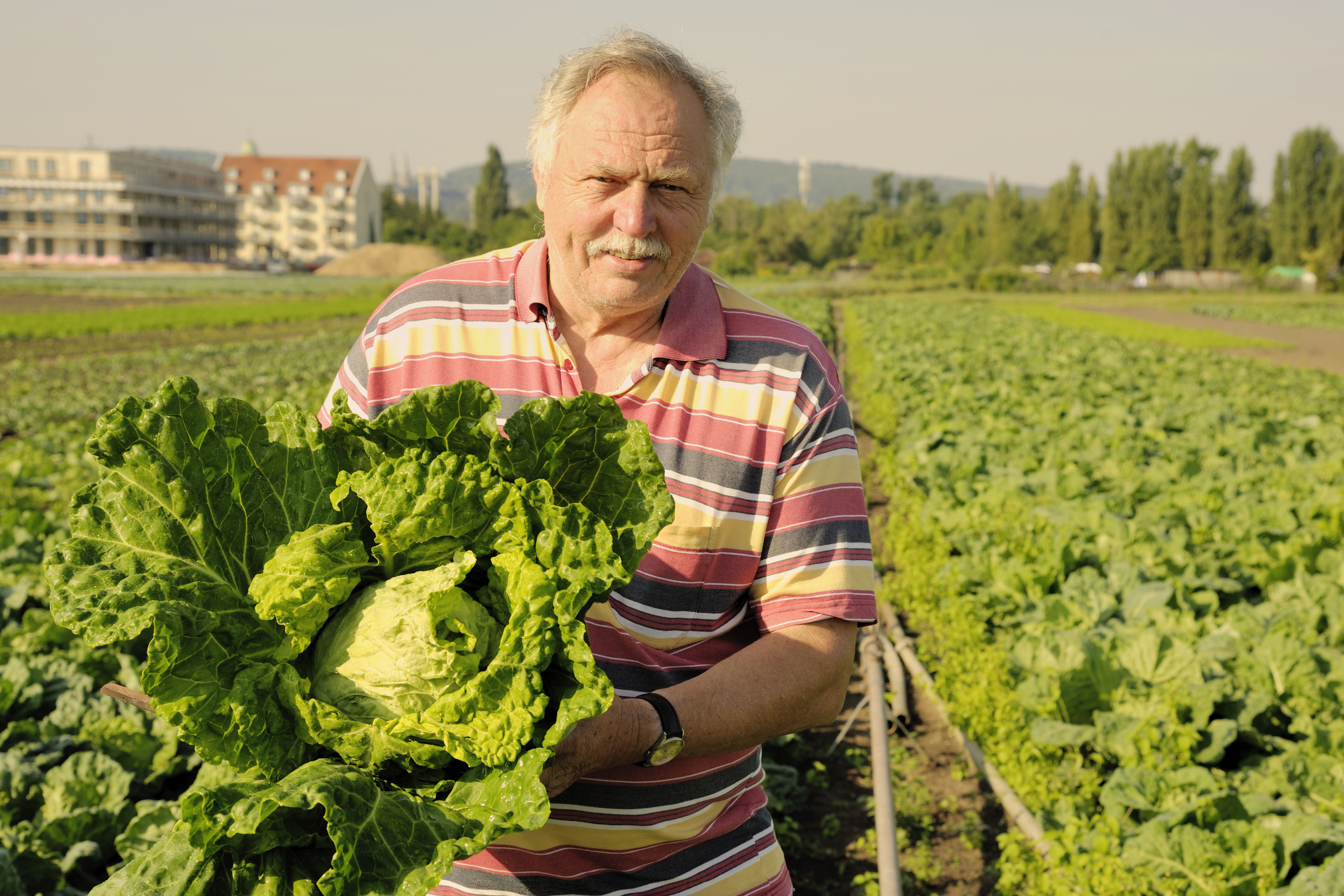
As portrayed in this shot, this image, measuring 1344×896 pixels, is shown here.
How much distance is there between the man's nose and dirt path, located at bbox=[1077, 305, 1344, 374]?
28643 millimetres

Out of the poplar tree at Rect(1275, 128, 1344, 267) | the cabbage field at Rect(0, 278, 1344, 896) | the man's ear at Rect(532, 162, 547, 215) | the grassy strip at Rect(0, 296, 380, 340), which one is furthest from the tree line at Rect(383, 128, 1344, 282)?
the man's ear at Rect(532, 162, 547, 215)

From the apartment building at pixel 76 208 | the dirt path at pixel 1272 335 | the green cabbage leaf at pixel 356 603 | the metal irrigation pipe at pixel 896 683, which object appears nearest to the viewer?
the green cabbage leaf at pixel 356 603

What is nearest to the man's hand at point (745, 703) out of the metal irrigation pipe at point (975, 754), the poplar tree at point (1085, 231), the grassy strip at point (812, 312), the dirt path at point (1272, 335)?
the metal irrigation pipe at point (975, 754)

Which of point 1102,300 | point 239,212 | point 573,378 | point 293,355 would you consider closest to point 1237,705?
point 573,378

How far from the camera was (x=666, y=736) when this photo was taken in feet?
5.88

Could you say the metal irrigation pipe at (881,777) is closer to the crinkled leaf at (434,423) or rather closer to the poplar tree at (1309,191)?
the crinkled leaf at (434,423)

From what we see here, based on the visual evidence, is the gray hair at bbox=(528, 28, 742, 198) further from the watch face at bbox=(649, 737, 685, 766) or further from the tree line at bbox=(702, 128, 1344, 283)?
the tree line at bbox=(702, 128, 1344, 283)

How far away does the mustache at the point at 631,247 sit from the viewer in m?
1.99

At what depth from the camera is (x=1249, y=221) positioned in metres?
75.7

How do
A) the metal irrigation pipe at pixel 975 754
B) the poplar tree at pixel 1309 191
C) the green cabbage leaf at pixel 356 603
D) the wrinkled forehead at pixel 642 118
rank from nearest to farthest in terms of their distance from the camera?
the green cabbage leaf at pixel 356 603
the wrinkled forehead at pixel 642 118
the metal irrigation pipe at pixel 975 754
the poplar tree at pixel 1309 191

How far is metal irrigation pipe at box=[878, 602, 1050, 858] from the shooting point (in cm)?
446

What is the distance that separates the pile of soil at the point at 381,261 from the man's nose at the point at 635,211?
8705cm

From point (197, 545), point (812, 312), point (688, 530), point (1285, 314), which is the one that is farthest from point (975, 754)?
point (1285, 314)

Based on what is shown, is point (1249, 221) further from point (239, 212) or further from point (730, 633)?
point (239, 212)
